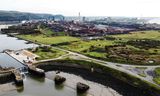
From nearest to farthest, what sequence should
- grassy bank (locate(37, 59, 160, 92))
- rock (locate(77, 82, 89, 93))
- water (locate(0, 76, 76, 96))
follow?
water (locate(0, 76, 76, 96)), rock (locate(77, 82, 89, 93)), grassy bank (locate(37, 59, 160, 92))

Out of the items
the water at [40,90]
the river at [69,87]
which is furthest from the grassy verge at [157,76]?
the water at [40,90]

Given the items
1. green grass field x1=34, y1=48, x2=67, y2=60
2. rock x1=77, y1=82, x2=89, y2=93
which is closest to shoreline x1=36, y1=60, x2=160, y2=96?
green grass field x1=34, y1=48, x2=67, y2=60

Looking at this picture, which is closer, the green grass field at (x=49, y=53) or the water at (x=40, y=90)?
the water at (x=40, y=90)

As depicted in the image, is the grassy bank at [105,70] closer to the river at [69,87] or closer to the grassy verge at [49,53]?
the river at [69,87]

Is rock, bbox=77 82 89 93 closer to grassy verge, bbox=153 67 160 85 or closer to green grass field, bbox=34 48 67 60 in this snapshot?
grassy verge, bbox=153 67 160 85

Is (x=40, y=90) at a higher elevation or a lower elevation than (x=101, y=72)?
higher

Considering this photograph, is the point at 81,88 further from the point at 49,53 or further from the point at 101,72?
the point at 49,53

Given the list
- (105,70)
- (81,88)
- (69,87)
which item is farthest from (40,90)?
(105,70)

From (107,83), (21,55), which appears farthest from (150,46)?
(21,55)

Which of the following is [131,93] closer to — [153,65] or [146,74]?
[146,74]

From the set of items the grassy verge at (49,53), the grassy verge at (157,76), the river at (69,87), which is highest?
the grassy verge at (157,76)

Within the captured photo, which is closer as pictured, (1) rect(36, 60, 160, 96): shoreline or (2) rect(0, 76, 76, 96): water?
(2) rect(0, 76, 76, 96): water
